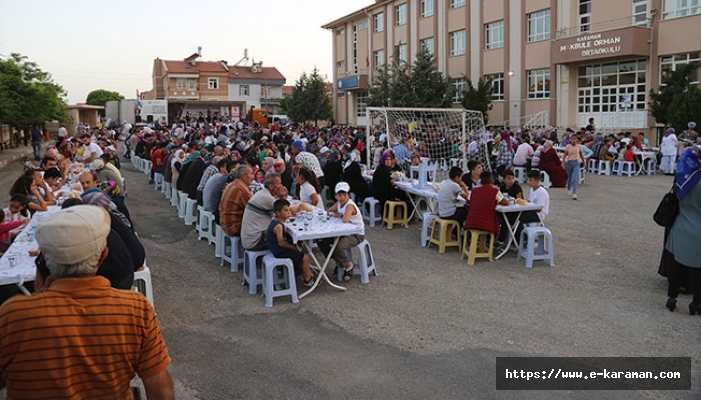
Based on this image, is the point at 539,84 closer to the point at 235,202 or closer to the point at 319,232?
the point at 235,202

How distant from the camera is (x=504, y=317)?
18.9 feet

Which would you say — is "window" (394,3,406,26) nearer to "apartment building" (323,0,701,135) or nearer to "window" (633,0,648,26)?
"apartment building" (323,0,701,135)

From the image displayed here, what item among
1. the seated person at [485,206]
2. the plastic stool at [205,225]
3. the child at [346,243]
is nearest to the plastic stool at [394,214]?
the seated person at [485,206]

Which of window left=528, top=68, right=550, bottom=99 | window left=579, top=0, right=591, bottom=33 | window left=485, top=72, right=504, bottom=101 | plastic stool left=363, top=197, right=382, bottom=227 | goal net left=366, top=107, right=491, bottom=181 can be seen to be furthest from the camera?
window left=485, top=72, right=504, bottom=101

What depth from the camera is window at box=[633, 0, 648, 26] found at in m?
22.7

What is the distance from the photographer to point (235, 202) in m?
7.57

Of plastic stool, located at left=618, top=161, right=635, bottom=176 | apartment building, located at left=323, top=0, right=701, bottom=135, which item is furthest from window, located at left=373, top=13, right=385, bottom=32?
plastic stool, located at left=618, top=161, right=635, bottom=176

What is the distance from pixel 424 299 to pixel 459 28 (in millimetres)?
28408

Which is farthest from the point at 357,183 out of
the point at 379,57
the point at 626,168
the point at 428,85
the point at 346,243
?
the point at 379,57

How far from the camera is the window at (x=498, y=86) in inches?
1174

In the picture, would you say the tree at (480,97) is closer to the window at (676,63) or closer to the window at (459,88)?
the window at (459,88)

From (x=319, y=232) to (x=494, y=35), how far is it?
26356 mm

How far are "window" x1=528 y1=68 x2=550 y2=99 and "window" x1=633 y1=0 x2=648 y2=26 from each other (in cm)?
472

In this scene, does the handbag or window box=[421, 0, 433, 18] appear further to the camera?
window box=[421, 0, 433, 18]
